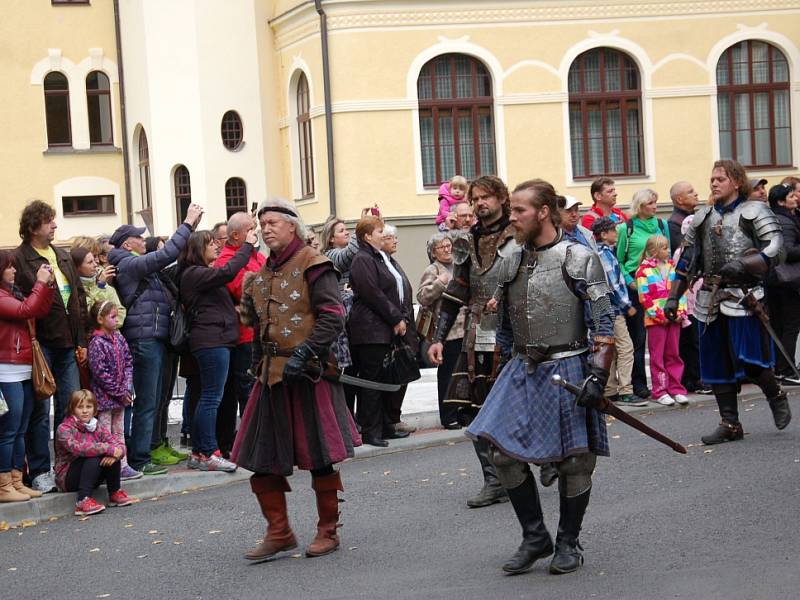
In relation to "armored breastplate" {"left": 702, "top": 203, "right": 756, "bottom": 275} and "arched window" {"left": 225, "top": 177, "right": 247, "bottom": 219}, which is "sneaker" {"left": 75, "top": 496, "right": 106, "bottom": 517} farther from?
"arched window" {"left": 225, "top": 177, "right": 247, "bottom": 219}

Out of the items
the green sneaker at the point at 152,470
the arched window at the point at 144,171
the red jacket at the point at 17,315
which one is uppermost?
the arched window at the point at 144,171

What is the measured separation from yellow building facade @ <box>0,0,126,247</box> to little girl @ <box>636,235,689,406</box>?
1985 centimetres

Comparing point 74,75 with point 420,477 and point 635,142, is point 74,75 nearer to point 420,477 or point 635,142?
point 635,142

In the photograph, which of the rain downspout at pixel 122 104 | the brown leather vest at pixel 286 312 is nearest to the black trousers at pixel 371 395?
the brown leather vest at pixel 286 312

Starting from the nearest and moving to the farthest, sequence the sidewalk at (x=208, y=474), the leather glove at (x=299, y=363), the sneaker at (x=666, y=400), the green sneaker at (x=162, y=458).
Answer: the leather glove at (x=299, y=363)
the sidewalk at (x=208, y=474)
the green sneaker at (x=162, y=458)
the sneaker at (x=666, y=400)

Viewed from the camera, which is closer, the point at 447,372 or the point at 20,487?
the point at 20,487

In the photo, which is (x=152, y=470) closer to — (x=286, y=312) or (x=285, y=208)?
(x=286, y=312)

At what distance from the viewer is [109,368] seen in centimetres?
990

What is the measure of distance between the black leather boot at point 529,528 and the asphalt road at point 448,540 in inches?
4.0

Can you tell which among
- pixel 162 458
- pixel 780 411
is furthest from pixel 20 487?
pixel 780 411

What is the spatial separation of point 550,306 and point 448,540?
5.14 feet

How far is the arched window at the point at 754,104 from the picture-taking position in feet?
88.3

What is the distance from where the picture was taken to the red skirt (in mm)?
7559

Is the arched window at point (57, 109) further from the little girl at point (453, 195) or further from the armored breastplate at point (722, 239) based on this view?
the armored breastplate at point (722, 239)
